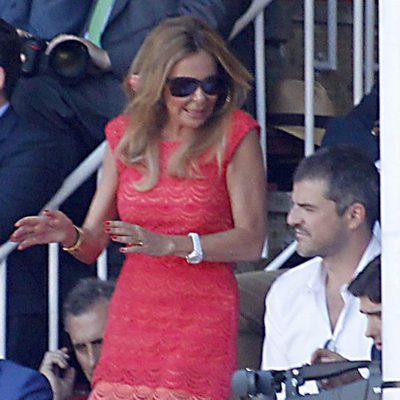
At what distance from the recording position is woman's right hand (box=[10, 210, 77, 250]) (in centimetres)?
410

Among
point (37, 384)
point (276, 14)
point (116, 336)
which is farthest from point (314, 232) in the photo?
point (276, 14)

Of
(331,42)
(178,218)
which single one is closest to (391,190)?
(178,218)

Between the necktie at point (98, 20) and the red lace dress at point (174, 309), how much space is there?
1167mm

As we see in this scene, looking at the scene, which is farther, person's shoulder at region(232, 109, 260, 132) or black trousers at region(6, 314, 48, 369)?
black trousers at region(6, 314, 48, 369)

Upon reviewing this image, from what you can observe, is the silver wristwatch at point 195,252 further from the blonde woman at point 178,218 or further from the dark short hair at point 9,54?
the dark short hair at point 9,54

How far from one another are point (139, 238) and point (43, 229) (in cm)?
36

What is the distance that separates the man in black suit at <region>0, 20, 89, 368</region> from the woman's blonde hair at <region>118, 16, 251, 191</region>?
0.54m

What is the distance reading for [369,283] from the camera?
12.5 ft

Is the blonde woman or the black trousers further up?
the blonde woman

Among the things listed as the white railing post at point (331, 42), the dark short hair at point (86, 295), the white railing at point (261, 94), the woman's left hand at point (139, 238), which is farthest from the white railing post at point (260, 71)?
the woman's left hand at point (139, 238)

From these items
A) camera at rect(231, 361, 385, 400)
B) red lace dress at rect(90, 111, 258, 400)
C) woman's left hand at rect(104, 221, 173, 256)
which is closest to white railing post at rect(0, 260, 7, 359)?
red lace dress at rect(90, 111, 258, 400)

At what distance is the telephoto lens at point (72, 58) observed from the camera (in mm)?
5137

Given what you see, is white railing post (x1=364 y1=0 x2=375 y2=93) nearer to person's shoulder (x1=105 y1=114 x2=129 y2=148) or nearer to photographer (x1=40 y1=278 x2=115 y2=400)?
photographer (x1=40 y1=278 x2=115 y2=400)

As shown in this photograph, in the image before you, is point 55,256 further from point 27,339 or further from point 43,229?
point 43,229
